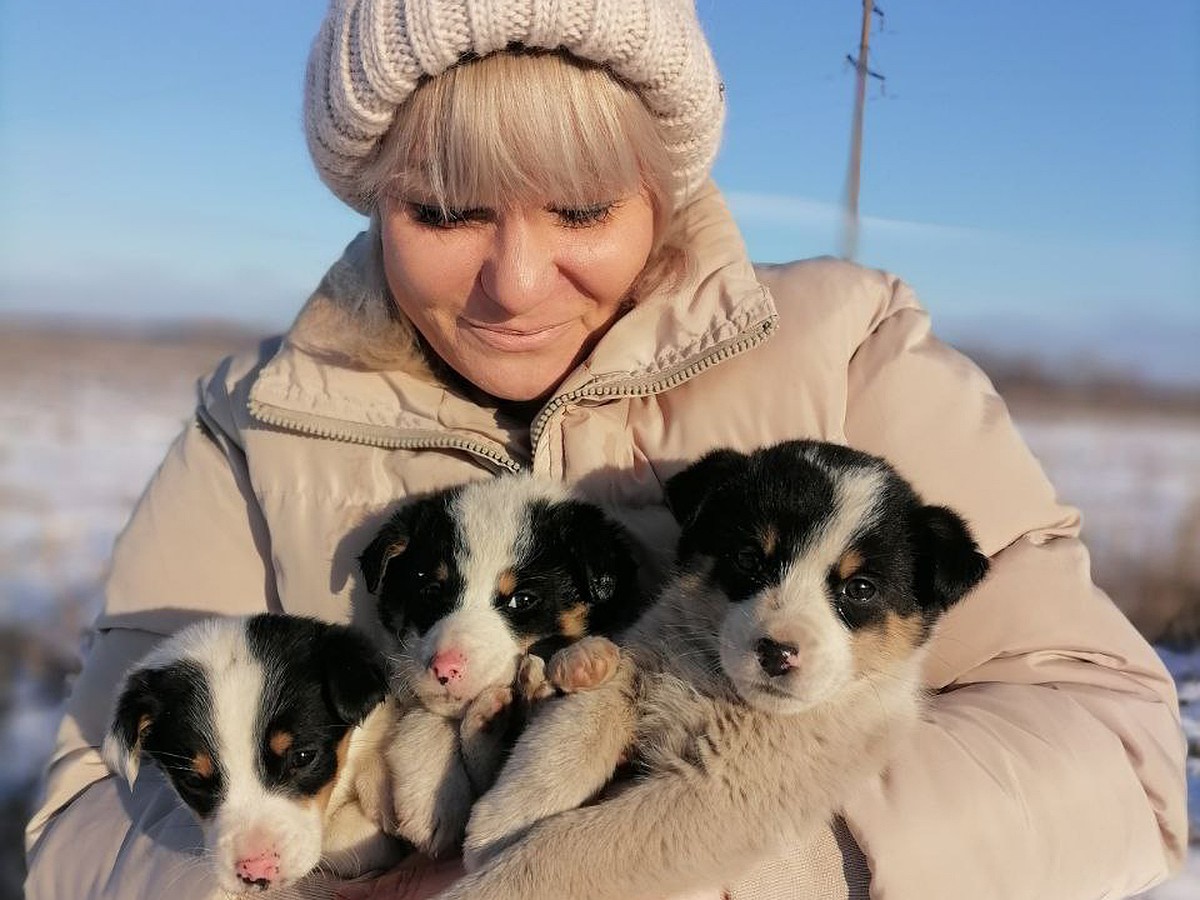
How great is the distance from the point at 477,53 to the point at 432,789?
63.5 inches

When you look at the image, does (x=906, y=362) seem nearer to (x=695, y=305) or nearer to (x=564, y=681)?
(x=695, y=305)

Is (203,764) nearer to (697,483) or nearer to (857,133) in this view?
(697,483)

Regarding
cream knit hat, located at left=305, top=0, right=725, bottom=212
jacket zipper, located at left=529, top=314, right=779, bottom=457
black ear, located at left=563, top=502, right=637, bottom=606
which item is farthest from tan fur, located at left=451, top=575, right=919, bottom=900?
cream knit hat, located at left=305, top=0, right=725, bottom=212

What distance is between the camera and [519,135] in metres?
2.41

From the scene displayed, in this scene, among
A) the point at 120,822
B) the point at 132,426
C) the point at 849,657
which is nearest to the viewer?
the point at 849,657

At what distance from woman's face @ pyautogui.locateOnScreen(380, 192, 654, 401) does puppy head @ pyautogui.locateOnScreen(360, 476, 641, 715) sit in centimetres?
38

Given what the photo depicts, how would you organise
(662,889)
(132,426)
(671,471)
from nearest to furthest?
(662,889) → (671,471) → (132,426)

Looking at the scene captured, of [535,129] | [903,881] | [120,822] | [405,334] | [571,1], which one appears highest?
[571,1]

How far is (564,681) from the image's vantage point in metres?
2.12

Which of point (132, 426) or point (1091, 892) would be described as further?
point (132, 426)

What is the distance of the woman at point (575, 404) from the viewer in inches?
89.4

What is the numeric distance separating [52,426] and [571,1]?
11740 millimetres

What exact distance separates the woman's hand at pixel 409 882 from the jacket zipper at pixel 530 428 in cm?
98

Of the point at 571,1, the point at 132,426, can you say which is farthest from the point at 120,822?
the point at 132,426
